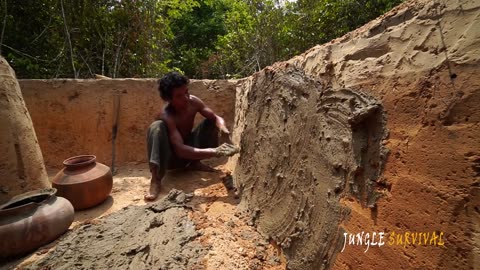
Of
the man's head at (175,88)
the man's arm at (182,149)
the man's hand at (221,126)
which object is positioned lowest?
the man's arm at (182,149)

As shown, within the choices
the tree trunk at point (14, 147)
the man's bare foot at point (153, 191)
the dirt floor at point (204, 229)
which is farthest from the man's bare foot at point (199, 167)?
the tree trunk at point (14, 147)

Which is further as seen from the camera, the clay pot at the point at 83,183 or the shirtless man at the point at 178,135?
the shirtless man at the point at 178,135

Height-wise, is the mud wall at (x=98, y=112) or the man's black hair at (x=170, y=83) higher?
the man's black hair at (x=170, y=83)

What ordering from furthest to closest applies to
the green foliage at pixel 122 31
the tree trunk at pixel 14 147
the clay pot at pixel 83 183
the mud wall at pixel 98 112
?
1. the green foliage at pixel 122 31
2. the mud wall at pixel 98 112
3. the clay pot at pixel 83 183
4. the tree trunk at pixel 14 147

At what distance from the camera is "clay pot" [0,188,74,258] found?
67.7 inches

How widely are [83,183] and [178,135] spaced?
3.04 ft

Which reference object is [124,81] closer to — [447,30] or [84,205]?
[84,205]

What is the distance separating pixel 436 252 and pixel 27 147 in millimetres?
2813

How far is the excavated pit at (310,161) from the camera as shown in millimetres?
1099

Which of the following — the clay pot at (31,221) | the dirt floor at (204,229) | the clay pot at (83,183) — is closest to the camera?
the dirt floor at (204,229)

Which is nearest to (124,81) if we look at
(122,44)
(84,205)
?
(84,205)

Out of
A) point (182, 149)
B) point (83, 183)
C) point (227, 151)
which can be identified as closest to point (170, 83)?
point (182, 149)

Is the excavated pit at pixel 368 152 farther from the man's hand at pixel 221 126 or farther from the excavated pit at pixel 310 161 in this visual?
the man's hand at pixel 221 126

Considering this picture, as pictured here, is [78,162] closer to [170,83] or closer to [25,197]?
[25,197]
